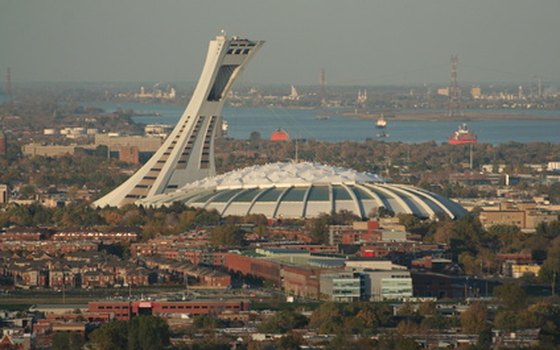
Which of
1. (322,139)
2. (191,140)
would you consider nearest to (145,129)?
(322,139)

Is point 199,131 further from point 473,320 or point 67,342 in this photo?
point 67,342

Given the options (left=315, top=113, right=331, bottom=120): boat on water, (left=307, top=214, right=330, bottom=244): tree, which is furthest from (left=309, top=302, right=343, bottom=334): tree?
(left=315, top=113, right=331, bottom=120): boat on water

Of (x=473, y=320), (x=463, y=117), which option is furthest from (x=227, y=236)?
(x=463, y=117)

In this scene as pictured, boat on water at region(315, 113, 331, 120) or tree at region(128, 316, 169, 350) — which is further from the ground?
tree at region(128, 316, 169, 350)

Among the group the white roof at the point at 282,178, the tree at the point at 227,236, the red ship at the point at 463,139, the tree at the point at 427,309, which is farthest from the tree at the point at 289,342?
the red ship at the point at 463,139

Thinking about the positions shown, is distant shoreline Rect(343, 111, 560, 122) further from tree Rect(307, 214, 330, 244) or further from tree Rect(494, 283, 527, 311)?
tree Rect(494, 283, 527, 311)

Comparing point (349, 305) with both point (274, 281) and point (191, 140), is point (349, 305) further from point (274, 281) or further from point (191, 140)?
point (191, 140)
